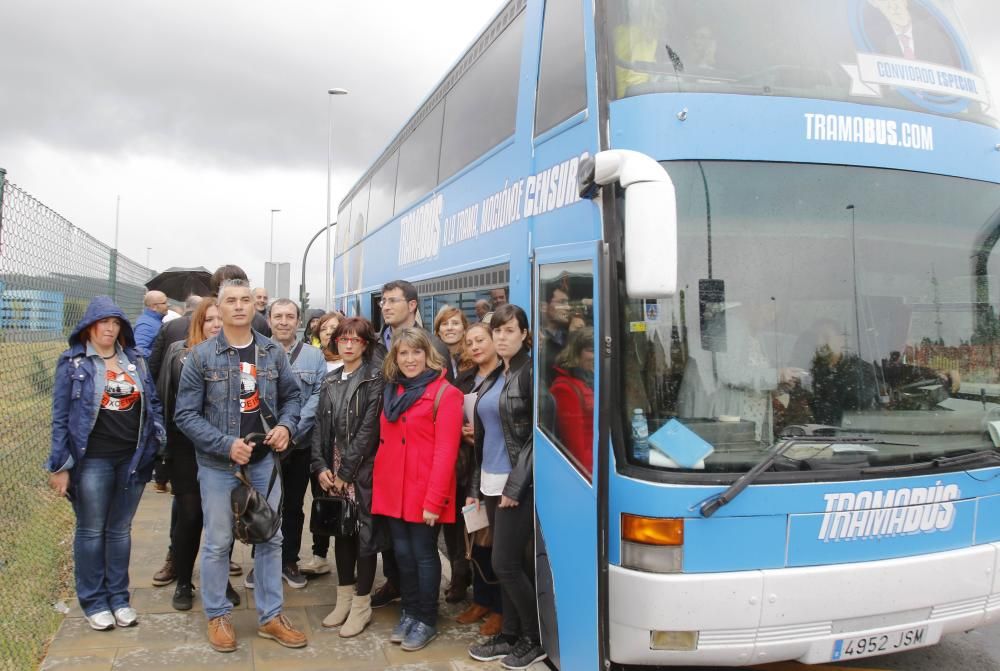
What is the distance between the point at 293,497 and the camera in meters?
5.77

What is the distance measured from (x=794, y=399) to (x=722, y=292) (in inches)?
21.4

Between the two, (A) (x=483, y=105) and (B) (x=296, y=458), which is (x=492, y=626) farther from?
(A) (x=483, y=105)

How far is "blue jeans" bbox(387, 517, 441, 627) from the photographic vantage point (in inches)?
187

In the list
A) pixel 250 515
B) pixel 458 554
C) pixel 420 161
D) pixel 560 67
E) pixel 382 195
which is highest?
pixel 382 195

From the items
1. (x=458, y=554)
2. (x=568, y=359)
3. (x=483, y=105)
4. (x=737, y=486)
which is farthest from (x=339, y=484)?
(x=483, y=105)

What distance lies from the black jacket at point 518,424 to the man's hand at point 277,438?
1243mm

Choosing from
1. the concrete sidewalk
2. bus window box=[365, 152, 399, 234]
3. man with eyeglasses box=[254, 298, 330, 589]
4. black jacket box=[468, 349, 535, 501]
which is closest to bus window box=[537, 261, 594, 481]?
black jacket box=[468, 349, 535, 501]

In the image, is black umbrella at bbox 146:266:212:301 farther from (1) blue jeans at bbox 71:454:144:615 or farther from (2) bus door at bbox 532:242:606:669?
(2) bus door at bbox 532:242:606:669

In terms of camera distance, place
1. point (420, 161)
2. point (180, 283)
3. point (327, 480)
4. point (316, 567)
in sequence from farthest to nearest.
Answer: point (180, 283)
point (420, 161)
point (316, 567)
point (327, 480)

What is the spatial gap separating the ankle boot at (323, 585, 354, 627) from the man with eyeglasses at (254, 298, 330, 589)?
0.71 metres

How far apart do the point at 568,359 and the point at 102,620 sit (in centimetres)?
316

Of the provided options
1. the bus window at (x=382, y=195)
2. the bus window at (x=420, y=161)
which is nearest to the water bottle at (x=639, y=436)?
the bus window at (x=420, y=161)

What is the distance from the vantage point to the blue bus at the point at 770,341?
3.35 meters

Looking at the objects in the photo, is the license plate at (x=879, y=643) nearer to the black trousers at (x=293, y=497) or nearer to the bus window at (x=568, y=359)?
the bus window at (x=568, y=359)
